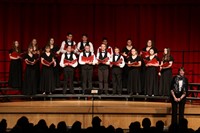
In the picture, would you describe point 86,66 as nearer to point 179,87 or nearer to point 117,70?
point 117,70

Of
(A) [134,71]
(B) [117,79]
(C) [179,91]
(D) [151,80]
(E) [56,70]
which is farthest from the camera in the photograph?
(E) [56,70]

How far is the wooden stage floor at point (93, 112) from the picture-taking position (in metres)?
9.59

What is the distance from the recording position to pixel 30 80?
11719 millimetres

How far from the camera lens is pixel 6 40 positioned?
13.9 m

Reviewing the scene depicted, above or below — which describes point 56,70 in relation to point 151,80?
above

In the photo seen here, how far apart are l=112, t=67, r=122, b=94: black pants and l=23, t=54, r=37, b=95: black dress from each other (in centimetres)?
216

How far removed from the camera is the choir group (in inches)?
461

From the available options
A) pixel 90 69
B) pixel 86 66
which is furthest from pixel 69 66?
pixel 90 69

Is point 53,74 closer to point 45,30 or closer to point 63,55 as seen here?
point 63,55

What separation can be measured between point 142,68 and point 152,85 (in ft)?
2.10

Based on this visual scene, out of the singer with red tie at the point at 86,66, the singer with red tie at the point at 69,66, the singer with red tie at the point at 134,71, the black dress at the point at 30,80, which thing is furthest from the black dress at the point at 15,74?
the singer with red tie at the point at 134,71

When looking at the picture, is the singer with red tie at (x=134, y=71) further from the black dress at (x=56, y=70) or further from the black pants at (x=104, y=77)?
the black dress at (x=56, y=70)

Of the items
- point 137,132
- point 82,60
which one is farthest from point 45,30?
point 137,132

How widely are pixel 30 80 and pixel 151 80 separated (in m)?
3.27
